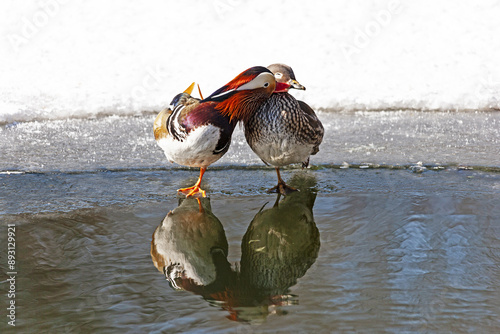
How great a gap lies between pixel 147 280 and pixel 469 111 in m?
5.43

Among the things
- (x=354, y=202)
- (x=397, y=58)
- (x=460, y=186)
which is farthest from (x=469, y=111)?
(x=354, y=202)

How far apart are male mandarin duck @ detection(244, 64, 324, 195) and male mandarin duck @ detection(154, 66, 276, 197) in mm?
85

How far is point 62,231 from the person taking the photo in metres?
3.24

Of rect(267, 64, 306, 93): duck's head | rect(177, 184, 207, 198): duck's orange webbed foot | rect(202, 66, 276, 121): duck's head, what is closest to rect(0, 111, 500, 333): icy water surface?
rect(177, 184, 207, 198): duck's orange webbed foot

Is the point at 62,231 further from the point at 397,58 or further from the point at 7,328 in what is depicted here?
the point at 397,58

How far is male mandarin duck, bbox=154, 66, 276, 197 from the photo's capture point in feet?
12.3

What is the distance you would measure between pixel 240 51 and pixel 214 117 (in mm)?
4308

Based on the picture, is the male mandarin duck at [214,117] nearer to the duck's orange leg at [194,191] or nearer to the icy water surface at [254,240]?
the duck's orange leg at [194,191]

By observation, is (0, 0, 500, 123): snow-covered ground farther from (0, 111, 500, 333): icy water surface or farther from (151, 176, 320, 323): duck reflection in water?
(151, 176, 320, 323): duck reflection in water

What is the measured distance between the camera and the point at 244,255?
295 centimetres

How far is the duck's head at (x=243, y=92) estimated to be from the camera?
376 centimetres

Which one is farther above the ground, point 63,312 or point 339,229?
point 339,229

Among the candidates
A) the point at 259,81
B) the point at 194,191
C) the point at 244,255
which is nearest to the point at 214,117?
the point at 259,81

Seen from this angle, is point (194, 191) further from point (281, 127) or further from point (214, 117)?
point (281, 127)
